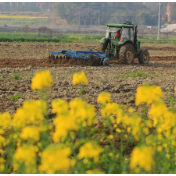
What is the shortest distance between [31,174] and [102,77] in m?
10.1

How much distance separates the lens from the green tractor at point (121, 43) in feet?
59.4

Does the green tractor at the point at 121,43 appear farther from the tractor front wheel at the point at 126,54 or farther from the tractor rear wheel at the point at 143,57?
the tractor rear wheel at the point at 143,57

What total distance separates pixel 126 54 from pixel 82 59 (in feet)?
7.15

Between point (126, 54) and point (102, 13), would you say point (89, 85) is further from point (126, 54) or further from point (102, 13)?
point (102, 13)

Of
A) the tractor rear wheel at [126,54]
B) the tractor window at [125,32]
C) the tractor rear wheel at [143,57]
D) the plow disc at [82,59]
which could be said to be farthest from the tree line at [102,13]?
the plow disc at [82,59]

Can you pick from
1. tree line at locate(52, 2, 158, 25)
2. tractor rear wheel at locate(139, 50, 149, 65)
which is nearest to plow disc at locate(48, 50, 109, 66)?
tractor rear wheel at locate(139, 50, 149, 65)

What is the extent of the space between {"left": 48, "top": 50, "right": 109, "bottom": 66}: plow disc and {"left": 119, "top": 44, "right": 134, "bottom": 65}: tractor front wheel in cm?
87

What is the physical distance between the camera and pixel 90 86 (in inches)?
470

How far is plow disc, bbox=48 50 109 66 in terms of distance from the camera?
680 inches

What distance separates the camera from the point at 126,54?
18156mm

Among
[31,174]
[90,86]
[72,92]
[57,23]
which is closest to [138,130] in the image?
[31,174]

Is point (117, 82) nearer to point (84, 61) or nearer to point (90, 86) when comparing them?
point (90, 86)

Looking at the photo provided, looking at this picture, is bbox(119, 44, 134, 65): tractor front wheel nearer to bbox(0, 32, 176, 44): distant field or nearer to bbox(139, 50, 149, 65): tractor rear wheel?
bbox(139, 50, 149, 65): tractor rear wheel

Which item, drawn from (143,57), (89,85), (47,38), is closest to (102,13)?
(47,38)
